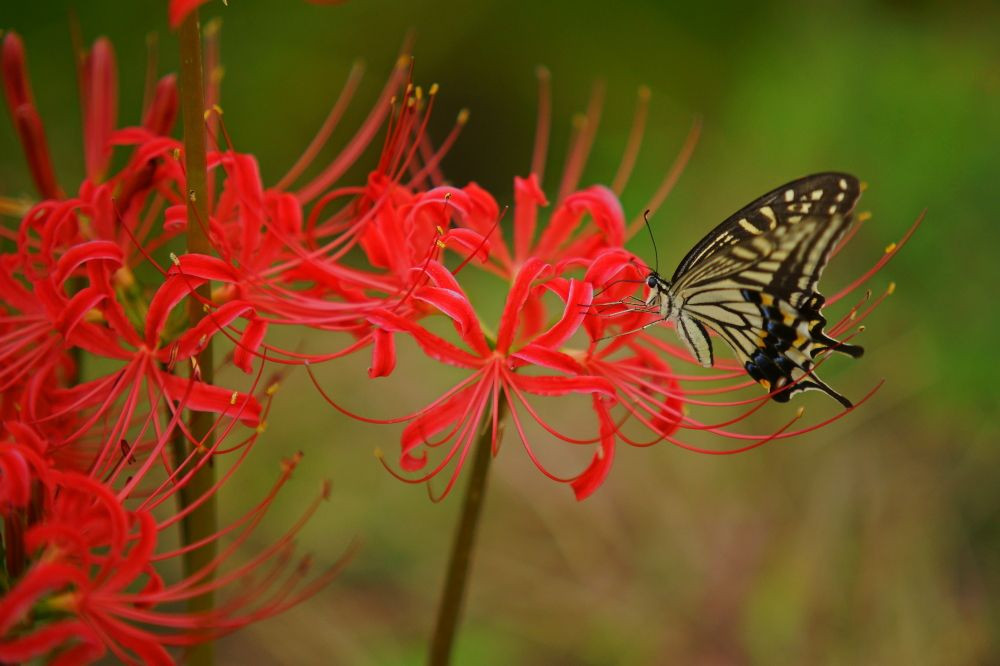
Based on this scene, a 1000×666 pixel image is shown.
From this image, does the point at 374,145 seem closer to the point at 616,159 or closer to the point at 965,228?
the point at 616,159

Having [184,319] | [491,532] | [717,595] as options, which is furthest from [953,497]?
[184,319]

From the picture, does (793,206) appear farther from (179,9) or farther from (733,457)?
(733,457)

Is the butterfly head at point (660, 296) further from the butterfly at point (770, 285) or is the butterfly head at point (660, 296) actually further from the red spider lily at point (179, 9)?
the red spider lily at point (179, 9)

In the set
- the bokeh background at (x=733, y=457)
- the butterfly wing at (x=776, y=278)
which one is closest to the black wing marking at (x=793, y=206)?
the butterfly wing at (x=776, y=278)

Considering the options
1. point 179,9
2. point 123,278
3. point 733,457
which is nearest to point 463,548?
point 123,278

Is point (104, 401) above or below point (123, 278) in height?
below

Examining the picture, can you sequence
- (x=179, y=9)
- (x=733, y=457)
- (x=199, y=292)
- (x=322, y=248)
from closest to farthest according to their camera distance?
(x=179, y=9) → (x=199, y=292) → (x=322, y=248) → (x=733, y=457)
